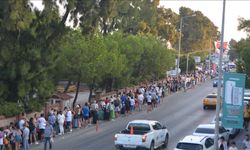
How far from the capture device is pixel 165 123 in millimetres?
36969

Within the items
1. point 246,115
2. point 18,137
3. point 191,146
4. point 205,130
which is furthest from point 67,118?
point 191,146

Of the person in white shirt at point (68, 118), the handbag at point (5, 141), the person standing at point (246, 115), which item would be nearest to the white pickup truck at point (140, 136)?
the handbag at point (5, 141)

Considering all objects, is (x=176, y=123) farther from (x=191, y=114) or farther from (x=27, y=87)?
(x=27, y=87)

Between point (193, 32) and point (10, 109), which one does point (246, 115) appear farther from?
point (193, 32)

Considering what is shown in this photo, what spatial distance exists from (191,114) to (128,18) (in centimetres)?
2701

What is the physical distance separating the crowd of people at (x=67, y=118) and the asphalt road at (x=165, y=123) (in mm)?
566

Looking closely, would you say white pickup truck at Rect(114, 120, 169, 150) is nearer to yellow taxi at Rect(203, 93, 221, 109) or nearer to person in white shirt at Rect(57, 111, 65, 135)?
person in white shirt at Rect(57, 111, 65, 135)

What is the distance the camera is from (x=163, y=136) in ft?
88.8

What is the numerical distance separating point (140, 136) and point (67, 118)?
8.01 metres

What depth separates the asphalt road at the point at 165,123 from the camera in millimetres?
28234

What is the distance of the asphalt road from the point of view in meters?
28.2

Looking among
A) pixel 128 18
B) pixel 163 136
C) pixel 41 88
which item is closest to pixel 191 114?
pixel 41 88

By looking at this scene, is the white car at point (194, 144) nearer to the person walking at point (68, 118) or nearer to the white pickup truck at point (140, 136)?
the white pickup truck at point (140, 136)

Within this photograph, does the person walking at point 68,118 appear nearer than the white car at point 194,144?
No
